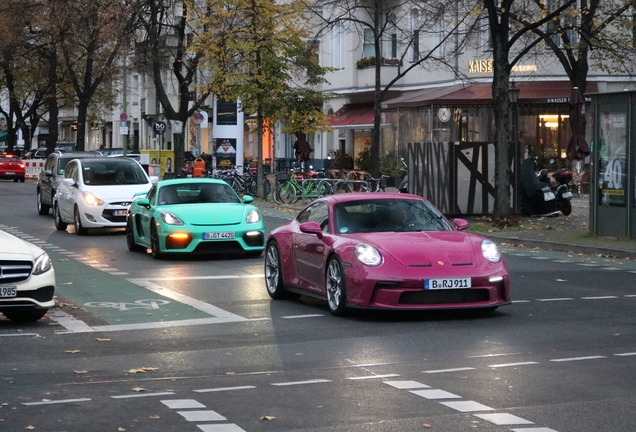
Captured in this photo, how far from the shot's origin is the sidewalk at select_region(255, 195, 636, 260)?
23.3 m

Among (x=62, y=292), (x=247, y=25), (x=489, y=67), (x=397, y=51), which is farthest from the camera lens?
(x=397, y=51)

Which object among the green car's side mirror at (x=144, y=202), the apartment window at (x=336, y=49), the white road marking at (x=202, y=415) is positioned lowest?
the white road marking at (x=202, y=415)

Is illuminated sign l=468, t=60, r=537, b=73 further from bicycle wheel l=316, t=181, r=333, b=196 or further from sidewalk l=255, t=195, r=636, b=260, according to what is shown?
sidewalk l=255, t=195, r=636, b=260

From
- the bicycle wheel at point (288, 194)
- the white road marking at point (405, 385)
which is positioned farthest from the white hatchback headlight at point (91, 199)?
the white road marking at point (405, 385)

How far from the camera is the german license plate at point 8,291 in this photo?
13.2 m

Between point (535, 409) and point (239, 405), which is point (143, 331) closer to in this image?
point (239, 405)

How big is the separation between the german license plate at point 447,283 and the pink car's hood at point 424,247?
7.3 inches

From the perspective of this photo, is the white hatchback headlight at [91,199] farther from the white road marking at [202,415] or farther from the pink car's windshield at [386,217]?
the white road marking at [202,415]

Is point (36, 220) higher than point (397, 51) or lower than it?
lower

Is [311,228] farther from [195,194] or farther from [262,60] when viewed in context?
[262,60]

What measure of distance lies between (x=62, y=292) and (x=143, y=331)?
4.19 meters

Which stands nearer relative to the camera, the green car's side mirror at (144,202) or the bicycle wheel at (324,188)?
the green car's side mirror at (144,202)

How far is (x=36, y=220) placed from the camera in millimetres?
34406

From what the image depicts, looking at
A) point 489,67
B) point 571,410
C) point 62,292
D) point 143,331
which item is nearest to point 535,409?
point 571,410
